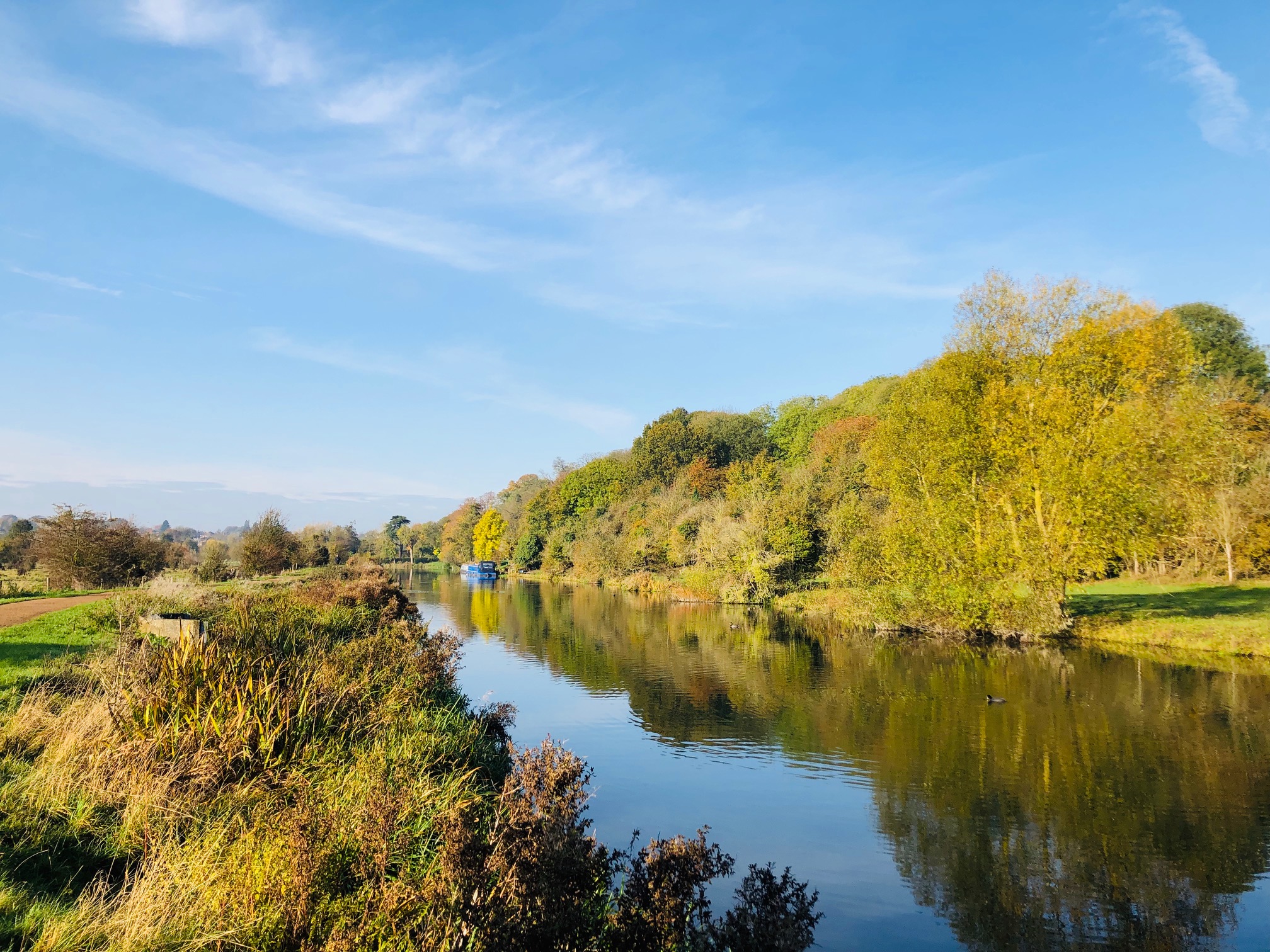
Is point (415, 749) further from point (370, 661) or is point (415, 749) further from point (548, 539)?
point (548, 539)

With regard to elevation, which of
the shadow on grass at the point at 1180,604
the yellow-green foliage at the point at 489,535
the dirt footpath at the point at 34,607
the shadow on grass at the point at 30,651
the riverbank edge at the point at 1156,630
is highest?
the yellow-green foliage at the point at 489,535

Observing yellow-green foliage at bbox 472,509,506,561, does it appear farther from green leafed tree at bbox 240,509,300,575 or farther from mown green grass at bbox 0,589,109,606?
mown green grass at bbox 0,589,109,606

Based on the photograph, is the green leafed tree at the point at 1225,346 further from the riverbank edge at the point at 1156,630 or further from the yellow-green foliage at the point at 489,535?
the yellow-green foliage at the point at 489,535

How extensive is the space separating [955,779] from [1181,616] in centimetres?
1800

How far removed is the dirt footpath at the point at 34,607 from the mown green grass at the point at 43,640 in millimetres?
Answer: 364

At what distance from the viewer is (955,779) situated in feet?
39.1

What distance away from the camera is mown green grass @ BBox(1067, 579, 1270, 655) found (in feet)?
70.4

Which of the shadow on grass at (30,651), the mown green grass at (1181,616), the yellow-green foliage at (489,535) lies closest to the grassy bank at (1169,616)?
the mown green grass at (1181,616)

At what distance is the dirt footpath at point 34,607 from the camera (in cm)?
1590

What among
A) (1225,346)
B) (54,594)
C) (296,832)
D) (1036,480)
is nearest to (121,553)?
(54,594)

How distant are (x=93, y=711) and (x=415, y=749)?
3495 millimetres

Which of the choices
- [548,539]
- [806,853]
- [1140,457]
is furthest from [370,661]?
[548,539]

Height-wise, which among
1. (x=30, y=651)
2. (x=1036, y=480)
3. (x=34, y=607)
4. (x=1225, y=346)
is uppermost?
(x=1225, y=346)

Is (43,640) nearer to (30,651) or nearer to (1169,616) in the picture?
(30,651)
